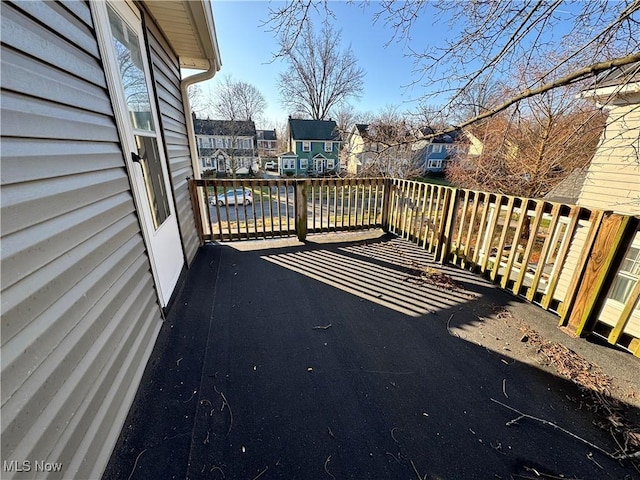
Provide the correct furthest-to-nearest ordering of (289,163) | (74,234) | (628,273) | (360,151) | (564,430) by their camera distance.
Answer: (289,163)
(360,151)
(628,273)
(564,430)
(74,234)

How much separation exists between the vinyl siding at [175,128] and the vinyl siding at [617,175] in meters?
6.08

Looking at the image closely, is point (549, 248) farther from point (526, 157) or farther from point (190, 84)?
point (526, 157)

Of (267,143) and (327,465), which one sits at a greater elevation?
(267,143)

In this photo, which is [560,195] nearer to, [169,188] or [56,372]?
[169,188]

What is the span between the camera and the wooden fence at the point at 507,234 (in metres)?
1.96

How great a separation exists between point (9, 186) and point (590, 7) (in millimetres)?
4241

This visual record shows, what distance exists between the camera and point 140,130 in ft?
7.49

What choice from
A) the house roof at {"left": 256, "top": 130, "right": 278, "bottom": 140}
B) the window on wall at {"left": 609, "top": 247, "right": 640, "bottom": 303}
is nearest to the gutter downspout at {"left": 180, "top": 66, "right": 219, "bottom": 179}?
the window on wall at {"left": 609, "top": 247, "right": 640, "bottom": 303}

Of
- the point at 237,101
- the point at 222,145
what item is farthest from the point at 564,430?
the point at 222,145

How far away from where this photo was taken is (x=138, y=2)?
2391 mm

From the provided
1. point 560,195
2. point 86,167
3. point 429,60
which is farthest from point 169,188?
point 560,195

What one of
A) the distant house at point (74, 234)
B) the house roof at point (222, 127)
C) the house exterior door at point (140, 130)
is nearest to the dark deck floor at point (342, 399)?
the distant house at point (74, 234)

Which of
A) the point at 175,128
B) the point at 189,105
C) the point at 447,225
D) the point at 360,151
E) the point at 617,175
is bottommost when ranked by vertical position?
the point at 447,225

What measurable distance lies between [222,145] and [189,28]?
25.7 meters
